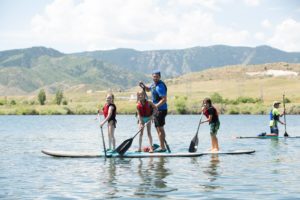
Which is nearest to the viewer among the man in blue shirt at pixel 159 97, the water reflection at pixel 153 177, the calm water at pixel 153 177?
the calm water at pixel 153 177

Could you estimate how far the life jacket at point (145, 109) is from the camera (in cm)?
2002

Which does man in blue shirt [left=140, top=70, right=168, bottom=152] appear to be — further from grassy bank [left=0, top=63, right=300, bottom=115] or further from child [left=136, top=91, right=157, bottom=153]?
grassy bank [left=0, top=63, right=300, bottom=115]

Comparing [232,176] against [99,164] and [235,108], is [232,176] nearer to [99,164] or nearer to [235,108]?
[99,164]

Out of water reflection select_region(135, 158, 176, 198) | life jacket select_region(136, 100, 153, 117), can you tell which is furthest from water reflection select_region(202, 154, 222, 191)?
life jacket select_region(136, 100, 153, 117)

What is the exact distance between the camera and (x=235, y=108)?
101m

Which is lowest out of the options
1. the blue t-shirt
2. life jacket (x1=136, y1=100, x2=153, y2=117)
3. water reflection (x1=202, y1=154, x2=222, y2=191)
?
water reflection (x1=202, y1=154, x2=222, y2=191)

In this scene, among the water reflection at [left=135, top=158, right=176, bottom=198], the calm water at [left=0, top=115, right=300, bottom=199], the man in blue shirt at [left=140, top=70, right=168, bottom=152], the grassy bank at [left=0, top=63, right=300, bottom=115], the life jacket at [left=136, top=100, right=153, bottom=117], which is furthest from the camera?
the grassy bank at [left=0, top=63, right=300, bottom=115]

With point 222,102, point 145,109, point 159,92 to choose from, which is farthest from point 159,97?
point 222,102

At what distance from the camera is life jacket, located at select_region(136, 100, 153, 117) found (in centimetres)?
2002

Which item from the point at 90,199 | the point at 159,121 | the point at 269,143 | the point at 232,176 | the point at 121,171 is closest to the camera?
the point at 90,199

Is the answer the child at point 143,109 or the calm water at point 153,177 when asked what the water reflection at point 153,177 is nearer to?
the calm water at point 153,177

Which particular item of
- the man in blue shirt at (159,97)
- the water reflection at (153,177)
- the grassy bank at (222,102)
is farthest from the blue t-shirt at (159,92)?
the grassy bank at (222,102)

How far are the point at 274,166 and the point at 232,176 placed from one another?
2810mm

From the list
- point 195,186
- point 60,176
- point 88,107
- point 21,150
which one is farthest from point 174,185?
point 88,107
